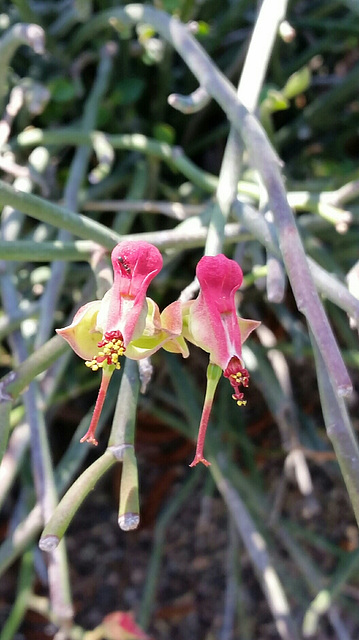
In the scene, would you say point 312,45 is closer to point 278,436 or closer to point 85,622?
point 278,436

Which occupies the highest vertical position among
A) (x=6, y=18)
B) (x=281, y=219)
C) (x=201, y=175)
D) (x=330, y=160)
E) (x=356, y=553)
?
(x=6, y=18)

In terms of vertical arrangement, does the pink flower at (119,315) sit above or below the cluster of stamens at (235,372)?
above

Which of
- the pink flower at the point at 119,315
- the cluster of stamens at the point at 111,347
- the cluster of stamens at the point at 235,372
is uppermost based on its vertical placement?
the pink flower at the point at 119,315

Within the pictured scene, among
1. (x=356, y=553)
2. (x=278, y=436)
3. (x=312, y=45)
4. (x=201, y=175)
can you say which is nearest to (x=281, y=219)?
(x=201, y=175)

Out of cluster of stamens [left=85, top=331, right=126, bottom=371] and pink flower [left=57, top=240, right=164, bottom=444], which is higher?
pink flower [left=57, top=240, right=164, bottom=444]

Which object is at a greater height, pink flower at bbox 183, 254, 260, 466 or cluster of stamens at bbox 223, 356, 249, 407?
pink flower at bbox 183, 254, 260, 466

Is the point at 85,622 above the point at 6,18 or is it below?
below

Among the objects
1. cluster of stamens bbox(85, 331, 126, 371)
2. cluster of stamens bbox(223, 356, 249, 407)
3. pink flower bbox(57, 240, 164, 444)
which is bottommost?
cluster of stamens bbox(223, 356, 249, 407)

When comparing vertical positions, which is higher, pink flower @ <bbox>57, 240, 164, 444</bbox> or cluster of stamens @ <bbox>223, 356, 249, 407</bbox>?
pink flower @ <bbox>57, 240, 164, 444</bbox>
